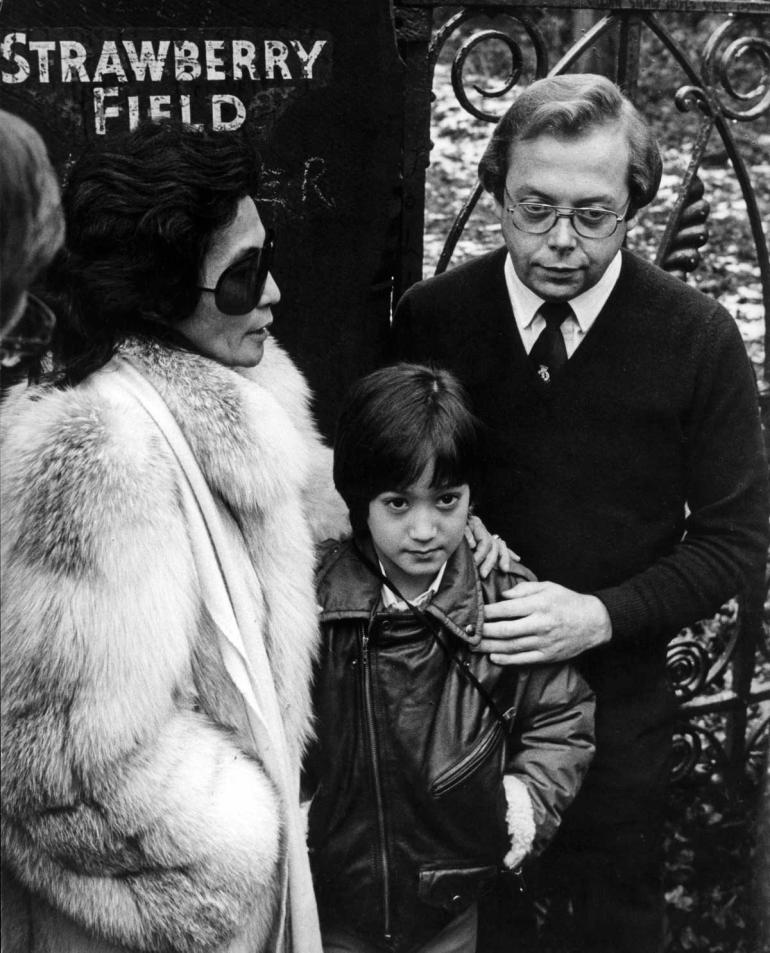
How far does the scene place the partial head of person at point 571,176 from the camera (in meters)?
2.37

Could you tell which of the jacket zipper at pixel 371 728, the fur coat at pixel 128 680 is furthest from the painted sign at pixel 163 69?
the jacket zipper at pixel 371 728

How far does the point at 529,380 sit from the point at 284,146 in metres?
0.83

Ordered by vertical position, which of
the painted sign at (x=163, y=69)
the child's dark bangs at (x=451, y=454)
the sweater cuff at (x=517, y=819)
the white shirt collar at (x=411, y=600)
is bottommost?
the sweater cuff at (x=517, y=819)

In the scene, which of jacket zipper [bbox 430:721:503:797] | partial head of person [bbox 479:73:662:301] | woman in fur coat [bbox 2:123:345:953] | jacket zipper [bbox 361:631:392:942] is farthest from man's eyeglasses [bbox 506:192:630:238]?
jacket zipper [bbox 430:721:503:797]

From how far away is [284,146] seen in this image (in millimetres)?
2654

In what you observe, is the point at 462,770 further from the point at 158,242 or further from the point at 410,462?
the point at 158,242

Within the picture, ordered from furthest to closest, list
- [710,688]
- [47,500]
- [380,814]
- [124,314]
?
1. [710,688]
2. [380,814]
3. [124,314]
4. [47,500]

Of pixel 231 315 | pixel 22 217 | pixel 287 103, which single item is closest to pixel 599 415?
pixel 231 315

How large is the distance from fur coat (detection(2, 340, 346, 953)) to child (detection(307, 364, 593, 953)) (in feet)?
0.78

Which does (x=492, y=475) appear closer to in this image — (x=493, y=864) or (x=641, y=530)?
(x=641, y=530)

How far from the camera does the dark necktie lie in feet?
8.43

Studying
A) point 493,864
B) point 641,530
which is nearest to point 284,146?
point 641,530

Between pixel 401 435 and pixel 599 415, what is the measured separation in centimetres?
58

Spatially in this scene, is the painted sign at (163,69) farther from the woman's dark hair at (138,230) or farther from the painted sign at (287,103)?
the woman's dark hair at (138,230)
